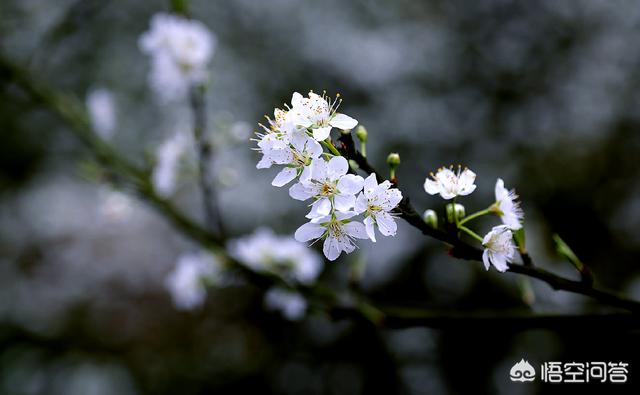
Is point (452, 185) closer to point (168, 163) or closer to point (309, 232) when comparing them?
point (309, 232)

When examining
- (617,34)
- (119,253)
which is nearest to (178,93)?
(119,253)

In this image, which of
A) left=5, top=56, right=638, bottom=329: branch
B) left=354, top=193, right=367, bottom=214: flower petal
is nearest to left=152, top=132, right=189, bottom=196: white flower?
left=5, top=56, right=638, bottom=329: branch

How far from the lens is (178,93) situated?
154cm

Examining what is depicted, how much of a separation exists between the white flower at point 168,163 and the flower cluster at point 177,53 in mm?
158

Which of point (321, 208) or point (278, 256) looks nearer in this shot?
point (321, 208)

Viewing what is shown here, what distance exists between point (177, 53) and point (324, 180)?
3.36 feet

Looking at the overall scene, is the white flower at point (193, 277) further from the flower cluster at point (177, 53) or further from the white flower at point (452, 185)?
the white flower at point (452, 185)

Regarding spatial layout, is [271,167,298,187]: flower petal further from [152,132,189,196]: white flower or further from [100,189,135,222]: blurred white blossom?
[100,189,135,222]: blurred white blossom

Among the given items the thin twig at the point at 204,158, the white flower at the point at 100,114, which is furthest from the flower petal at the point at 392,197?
the white flower at the point at 100,114

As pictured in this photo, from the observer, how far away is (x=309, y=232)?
0.71 meters

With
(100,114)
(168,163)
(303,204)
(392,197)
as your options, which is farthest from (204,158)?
(303,204)

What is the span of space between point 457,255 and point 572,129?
2052 millimetres

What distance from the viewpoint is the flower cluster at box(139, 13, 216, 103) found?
4.87 feet

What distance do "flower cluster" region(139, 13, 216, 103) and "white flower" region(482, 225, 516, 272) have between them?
1007 mm
